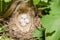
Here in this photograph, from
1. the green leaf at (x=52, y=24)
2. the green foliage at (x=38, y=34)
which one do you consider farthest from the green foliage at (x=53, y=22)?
the green foliage at (x=38, y=34)

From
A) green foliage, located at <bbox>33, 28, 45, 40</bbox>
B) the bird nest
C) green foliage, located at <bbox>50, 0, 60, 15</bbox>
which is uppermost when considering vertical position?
green foliage, located at <bbox>50, 0, 60, 15</bbox>

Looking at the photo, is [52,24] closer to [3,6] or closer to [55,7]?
[55,7]

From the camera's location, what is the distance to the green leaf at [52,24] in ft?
5.90

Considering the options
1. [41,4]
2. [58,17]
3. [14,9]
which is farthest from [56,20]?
[14,9]

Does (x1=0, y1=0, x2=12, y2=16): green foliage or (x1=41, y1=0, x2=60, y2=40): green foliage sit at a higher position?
(x1=0, y1=0, x2=12, y2=16): green foliage

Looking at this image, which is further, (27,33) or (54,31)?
(27,33)

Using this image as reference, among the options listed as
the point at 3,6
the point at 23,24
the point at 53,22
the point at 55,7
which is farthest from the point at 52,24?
the point at 3,6

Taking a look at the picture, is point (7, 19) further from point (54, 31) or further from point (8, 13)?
point (54, 31)

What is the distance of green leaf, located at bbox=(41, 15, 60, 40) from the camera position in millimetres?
1799

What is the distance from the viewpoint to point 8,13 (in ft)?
6.72

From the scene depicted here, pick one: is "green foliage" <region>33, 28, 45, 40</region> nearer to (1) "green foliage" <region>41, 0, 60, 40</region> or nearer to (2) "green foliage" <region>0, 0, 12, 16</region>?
(1) "green foliage" <region>41, 0, 60, 40</region>

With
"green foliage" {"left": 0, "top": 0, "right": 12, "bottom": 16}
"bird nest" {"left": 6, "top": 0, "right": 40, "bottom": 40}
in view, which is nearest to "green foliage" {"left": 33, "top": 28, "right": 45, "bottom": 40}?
"bird nest" {"left": 6, "top": 0, "right": 40, "bottom": 40}

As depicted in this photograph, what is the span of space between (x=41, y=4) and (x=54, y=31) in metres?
0.33

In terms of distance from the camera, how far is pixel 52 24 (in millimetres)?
Result: 1849
